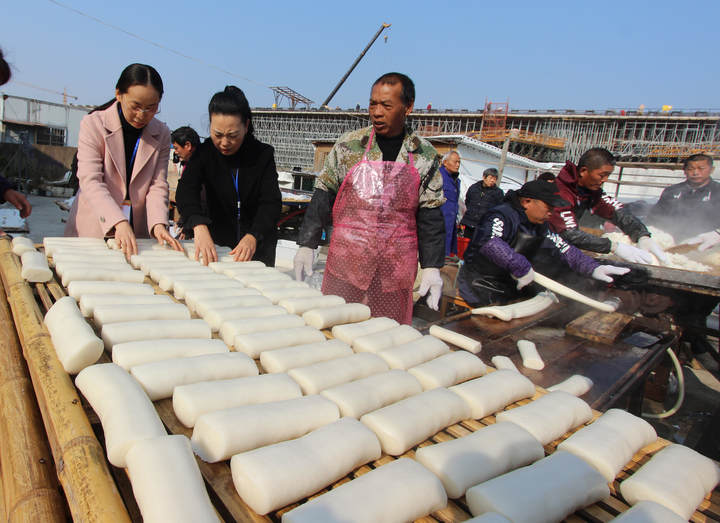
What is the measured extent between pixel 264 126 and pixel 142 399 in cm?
6758

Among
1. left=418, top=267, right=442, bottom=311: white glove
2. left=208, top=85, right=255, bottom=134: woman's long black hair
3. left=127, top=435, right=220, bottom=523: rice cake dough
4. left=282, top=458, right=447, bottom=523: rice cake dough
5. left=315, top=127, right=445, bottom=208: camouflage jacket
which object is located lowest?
left=282, top=458, right=447, bottom=523: rice cake dough

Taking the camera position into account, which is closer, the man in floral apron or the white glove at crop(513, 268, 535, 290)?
the man in floral apron

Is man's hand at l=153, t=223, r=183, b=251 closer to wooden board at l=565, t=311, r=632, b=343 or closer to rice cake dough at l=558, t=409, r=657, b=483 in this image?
rice cake dough at l=558, t=409, r=657, b=483

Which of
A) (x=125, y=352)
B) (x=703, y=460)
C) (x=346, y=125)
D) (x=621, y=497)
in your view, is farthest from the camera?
(x=346, y=125)

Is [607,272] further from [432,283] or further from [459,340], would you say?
[459,340]

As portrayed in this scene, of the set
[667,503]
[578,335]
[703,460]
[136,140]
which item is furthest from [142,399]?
[578,335]

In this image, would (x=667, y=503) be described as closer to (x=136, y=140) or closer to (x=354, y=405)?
(x=354, y=405)

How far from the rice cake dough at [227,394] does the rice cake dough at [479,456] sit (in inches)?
21.2

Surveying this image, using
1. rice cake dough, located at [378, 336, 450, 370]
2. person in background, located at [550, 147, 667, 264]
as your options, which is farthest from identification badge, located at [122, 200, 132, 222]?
person in background, located at [550, 147, 667, 264]

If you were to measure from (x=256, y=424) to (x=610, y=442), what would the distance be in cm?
122

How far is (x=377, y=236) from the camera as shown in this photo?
3012 mm

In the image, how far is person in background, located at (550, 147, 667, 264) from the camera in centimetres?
464

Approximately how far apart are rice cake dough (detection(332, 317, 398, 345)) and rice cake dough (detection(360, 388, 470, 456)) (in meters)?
0.60

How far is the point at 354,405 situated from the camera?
4.80ft
